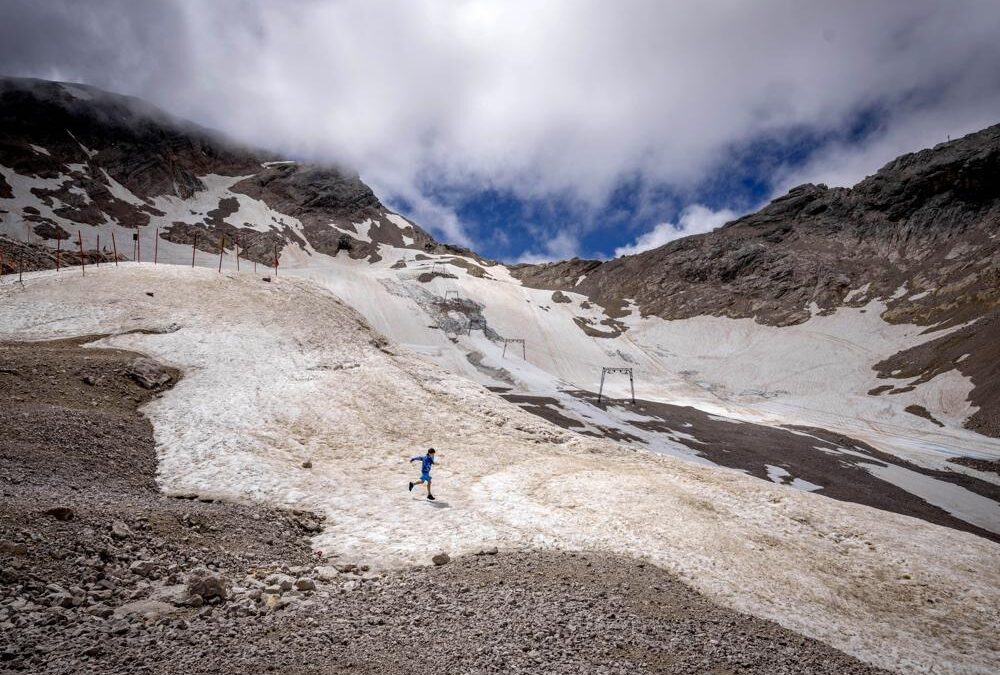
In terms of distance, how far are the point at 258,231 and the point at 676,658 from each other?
130 meters

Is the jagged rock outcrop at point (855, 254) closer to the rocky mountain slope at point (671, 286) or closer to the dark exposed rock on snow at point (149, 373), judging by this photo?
the rocky mountain slope at point (671, 286)

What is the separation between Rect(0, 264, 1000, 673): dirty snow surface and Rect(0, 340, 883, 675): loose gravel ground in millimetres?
1346

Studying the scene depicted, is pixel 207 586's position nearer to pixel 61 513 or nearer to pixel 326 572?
pixel 326 572

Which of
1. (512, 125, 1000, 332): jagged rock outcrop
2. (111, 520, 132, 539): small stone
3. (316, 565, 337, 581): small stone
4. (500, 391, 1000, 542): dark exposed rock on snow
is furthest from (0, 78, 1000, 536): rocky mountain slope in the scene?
(111, 520, 132, 539): small stone

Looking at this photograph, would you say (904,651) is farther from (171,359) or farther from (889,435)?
(889,435)

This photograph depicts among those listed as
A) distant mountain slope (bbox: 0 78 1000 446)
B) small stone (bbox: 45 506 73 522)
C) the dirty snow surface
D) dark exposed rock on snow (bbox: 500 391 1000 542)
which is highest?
distant mountain slope (bbox: 0 78 1000 446)

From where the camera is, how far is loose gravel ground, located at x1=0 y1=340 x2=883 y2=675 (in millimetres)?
6598

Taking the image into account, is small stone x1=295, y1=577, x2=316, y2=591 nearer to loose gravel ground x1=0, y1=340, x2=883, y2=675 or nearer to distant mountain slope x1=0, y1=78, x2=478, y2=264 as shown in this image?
loose gravel ground x1=0, y1=340, x2=883, y2=675

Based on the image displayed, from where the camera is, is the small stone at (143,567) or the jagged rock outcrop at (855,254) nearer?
the small stone at (143,567)

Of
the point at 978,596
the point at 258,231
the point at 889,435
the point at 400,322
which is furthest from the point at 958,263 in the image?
the point at 258,231

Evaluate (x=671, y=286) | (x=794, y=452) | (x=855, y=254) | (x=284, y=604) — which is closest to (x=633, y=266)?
(x=671, y=286)

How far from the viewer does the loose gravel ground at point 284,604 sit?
21.6ft

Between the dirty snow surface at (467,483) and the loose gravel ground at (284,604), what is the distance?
4.42 feet

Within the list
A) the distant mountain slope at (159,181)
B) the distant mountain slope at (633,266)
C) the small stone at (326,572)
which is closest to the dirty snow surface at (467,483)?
the small stone at (326,572)
